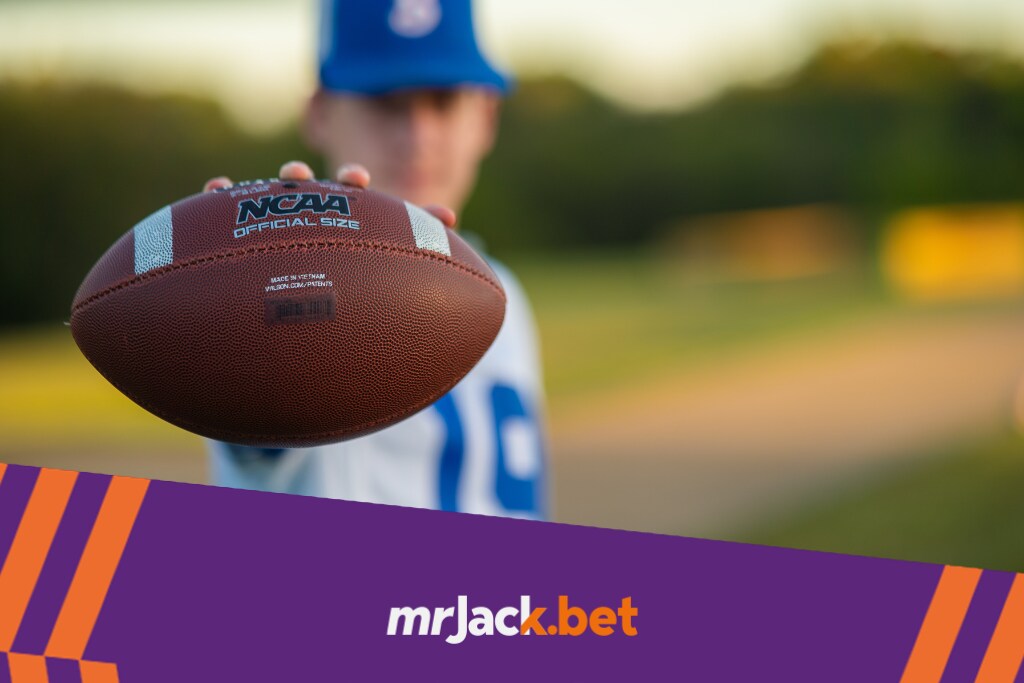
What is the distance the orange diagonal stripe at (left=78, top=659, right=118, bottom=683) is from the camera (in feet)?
5.75

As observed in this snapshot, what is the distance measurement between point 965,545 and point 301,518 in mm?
3514

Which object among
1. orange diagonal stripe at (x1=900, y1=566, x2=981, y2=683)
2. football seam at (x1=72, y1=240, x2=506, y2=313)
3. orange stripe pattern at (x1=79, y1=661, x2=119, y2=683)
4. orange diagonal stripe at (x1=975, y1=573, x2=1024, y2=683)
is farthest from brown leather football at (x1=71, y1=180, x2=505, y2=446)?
orange diagonal stripe at (x1=975, y1=573, x2=1024, y2=683)

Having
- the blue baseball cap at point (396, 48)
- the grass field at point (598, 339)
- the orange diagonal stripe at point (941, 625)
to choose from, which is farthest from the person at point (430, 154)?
the grass field at point (598, 339)

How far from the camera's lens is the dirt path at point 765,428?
538 centimetres

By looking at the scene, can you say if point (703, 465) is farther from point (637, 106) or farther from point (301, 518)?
point (637, 106)

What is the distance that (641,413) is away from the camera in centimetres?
759

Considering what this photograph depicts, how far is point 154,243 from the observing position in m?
1.54

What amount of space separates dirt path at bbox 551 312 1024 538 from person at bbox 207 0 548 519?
2.60m

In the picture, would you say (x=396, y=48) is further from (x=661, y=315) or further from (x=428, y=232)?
(x=661, y=315)

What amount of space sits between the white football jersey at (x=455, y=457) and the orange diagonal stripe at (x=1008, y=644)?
38.2 inches

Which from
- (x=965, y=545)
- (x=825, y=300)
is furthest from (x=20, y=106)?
(x=965, y=545)

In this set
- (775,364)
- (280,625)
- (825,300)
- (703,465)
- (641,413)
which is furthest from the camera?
(825,300)

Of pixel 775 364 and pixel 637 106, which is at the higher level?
pixel 775 364

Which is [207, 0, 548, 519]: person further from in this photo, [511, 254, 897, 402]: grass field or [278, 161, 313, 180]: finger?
[511, 254, 897, 402]: grass field
